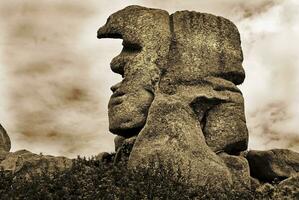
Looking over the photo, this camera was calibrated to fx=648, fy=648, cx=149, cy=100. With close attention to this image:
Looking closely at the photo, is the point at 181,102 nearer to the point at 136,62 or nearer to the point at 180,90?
the point at 180,90

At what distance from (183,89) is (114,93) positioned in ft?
8.99

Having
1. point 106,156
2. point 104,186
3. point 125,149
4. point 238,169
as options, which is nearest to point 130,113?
point 125,149

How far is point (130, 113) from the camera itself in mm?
23047

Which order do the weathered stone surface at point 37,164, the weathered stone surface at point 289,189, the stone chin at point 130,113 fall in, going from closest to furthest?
1. the weathered stone surface at point 289,189
2. the weathered stone surface at point 37,164
3. the stone chin at point 130,113

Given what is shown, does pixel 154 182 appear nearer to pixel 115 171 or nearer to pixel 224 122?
pixel 115 171

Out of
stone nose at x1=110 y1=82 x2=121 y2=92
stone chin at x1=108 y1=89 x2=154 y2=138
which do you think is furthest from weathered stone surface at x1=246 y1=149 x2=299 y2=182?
stone nose at x1=110 y1=82 x2=121 y2=92

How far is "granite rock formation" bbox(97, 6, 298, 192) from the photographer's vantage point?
69.3ft

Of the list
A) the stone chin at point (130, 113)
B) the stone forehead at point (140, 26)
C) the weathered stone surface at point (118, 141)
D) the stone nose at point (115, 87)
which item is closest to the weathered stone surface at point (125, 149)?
the stone chin at point (130, 113)

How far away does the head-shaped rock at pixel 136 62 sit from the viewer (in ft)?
75.8

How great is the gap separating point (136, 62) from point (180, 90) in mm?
1982

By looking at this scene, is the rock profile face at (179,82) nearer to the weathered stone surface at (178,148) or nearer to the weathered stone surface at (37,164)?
the weathered stone surface at (178,148)

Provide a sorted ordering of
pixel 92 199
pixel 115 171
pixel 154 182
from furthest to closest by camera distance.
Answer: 1. pixel 115 171
2. pixel 154 182
3. pixel 92 199

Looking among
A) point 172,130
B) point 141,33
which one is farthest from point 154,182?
point 141,33

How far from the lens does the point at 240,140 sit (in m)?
23.1
